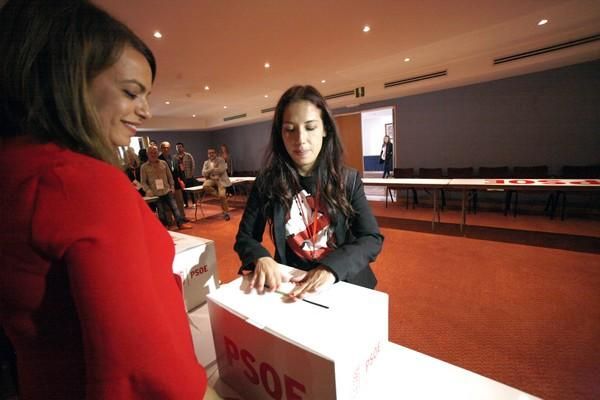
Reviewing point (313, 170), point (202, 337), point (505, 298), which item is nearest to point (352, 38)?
point (313, 170)

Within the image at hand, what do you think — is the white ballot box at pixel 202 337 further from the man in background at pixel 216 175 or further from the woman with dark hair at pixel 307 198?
the man in background at pixel 216 175

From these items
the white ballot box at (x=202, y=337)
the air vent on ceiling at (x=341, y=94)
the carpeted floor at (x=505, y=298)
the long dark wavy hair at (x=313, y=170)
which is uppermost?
the air vent on ceiling at (x=341, y=94)

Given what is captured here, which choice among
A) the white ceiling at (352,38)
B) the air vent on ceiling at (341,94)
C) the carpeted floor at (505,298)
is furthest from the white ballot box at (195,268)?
the air vent on ceiling at (341,94)

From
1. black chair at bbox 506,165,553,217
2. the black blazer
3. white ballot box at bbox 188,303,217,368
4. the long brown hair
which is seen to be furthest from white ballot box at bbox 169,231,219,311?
black chair at bbox 506,165,553,217

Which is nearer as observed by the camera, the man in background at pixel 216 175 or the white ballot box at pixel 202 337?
the white ballot box at pixel 202 337

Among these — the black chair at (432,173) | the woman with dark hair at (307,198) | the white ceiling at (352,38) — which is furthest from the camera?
the black chair at (432,173)

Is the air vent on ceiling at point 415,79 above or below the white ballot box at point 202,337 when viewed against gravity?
above

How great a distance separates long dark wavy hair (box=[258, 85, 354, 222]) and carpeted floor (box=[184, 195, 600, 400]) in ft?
4.64

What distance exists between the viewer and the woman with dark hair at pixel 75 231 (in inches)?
12.5

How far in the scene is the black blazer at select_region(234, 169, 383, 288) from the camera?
2.98 feet

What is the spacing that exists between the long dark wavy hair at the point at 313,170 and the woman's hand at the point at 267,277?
296mm

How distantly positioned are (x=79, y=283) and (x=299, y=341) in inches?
14.5

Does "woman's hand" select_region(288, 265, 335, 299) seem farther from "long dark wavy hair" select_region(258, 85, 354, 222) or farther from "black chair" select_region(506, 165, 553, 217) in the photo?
"black chair" select_region(506, 165, 553, 217)

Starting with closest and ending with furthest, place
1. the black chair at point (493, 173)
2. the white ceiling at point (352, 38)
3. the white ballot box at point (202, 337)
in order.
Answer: the white ballot box at point (202, 337) < the white ceiling at point (352, 38) < the black chair at point (493, 173)
